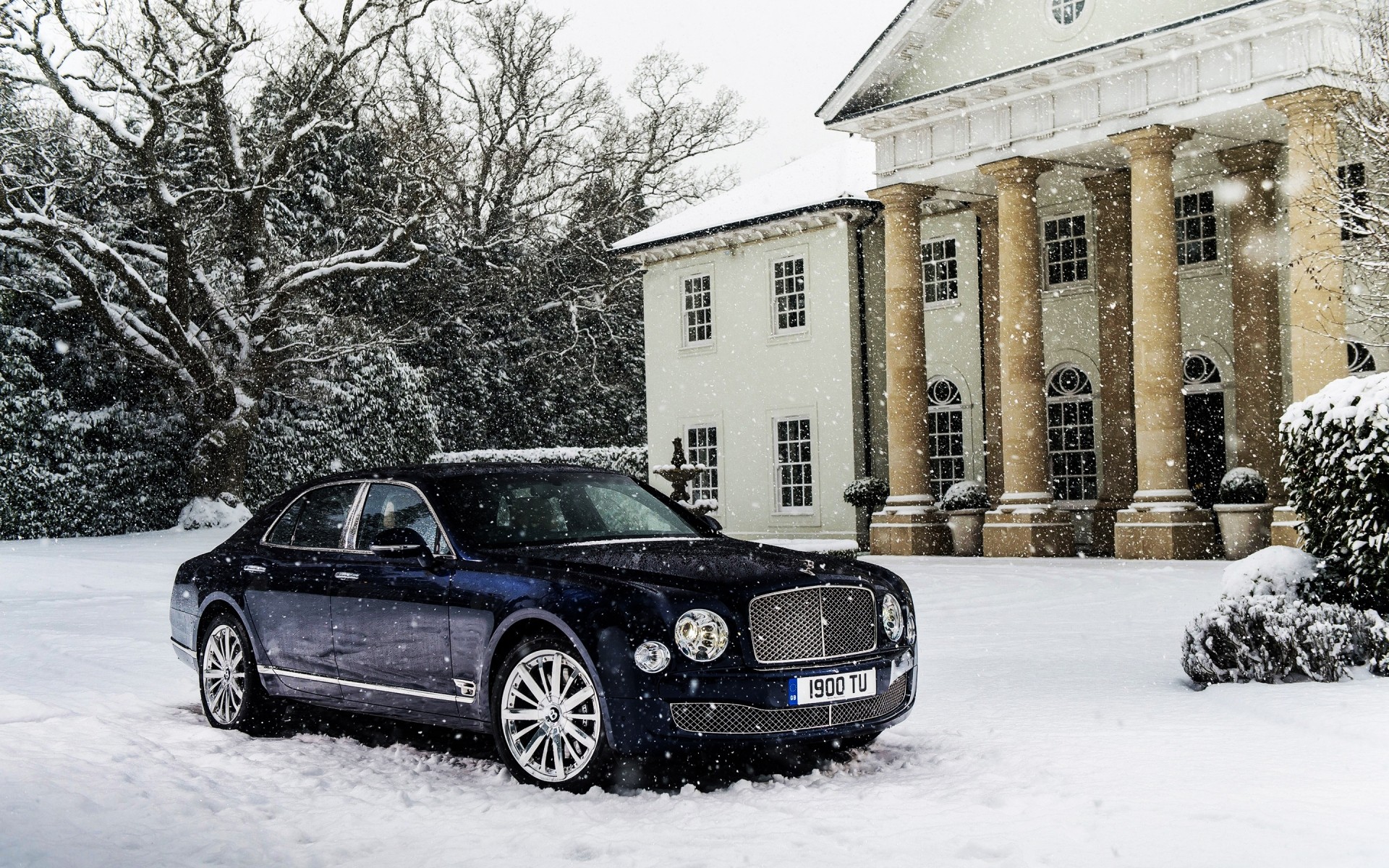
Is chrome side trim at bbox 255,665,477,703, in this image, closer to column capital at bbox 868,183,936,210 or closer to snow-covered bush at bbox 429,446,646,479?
column capital at bbox 868,183,936,210

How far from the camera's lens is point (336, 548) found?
840cm

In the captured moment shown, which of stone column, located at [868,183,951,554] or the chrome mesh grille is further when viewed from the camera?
stone column, located at [868,183,951,554]

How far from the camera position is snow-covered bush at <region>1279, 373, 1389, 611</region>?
9.79 meters

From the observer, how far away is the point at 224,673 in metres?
8.97

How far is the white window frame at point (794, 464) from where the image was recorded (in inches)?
1226

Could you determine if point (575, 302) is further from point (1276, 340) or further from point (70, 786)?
point (70, 786)

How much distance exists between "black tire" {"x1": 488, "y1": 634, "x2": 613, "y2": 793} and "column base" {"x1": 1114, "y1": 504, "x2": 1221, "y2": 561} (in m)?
17.2

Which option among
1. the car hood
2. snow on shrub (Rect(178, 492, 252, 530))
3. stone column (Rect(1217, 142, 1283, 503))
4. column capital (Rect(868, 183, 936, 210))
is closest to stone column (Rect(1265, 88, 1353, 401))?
stone column (Rect(1217, 142, 1283, 503))

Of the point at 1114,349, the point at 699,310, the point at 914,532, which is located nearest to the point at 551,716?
the point at 914,532

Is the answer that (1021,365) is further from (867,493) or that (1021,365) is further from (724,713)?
(724,713)

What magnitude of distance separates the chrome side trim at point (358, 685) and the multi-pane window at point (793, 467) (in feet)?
76.1

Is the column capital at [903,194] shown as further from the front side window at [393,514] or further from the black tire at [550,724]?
the black tire at [550,724]

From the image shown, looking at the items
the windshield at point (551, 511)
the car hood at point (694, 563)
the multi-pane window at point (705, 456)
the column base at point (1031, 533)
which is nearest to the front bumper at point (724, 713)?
the car hood at point (694, 563)

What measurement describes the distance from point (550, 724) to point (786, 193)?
26.5 metres
